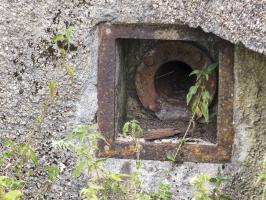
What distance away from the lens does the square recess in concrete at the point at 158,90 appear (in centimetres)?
222

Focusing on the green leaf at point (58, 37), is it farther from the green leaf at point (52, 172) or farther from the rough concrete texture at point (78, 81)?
the green leaf at point (52, 172)

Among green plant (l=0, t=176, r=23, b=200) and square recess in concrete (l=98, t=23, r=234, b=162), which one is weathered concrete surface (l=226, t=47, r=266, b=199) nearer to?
square recess in concrete (l=98, t=23, r=234, b=162)

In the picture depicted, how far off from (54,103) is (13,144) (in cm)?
17

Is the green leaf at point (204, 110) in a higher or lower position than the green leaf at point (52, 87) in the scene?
lower

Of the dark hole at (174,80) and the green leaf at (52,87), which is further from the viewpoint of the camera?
the dark hole at (174,80)

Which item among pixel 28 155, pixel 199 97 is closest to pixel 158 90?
pixel 199 97

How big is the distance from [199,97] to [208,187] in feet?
0.90

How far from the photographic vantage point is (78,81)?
2268 mm

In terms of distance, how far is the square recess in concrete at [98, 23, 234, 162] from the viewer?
2.22 meters

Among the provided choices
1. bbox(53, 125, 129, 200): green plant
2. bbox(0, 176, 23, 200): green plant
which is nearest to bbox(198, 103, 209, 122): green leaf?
bbox(53, 125, 129, 200): green plant

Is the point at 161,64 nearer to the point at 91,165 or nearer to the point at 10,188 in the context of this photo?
the point at 91,165

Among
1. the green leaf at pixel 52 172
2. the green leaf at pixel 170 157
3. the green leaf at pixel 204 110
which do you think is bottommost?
the green leaf at pixel 52 172

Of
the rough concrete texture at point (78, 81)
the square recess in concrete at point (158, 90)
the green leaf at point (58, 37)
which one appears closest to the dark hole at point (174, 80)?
the square recess in concrete at point (158, 90)

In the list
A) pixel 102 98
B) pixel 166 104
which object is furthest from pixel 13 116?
pixel 166 104
